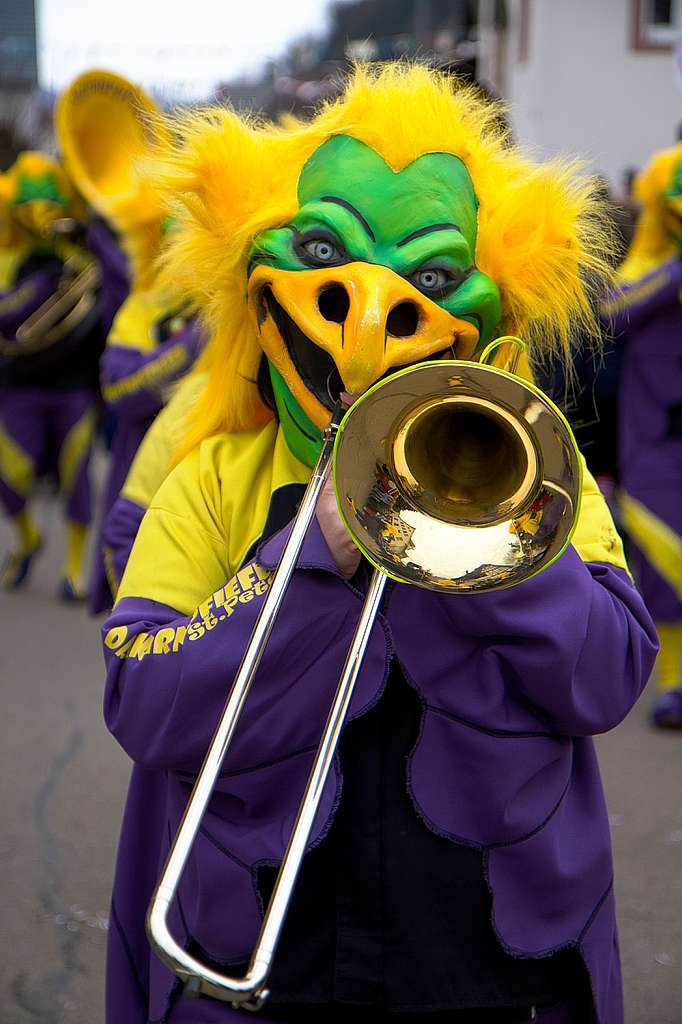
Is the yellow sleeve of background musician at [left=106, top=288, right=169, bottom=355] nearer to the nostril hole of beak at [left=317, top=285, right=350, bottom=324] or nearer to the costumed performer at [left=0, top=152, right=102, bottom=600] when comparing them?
the costumed performer at [left=0, top=152, right=102, bottom=600]

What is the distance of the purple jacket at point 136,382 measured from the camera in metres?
4.29

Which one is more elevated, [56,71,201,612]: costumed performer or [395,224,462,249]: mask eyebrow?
[395,224,462,249]: mask eyebrow

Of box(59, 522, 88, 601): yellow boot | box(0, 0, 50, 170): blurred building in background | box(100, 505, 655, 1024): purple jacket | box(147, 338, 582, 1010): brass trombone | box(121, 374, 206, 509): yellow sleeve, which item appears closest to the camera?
box(147, 338, 582, 1010): brass trombone

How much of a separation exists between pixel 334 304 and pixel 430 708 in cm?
55

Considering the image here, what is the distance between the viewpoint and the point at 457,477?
5.57 ft

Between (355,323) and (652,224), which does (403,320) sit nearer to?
(355,323)

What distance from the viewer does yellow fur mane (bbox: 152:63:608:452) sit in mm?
1769

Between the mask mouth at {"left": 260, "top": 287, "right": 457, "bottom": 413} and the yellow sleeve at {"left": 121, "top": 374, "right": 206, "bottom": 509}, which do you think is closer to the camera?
the mask mouth at {"left": 260, "top": 287, "right": 457, "bottom": 413}

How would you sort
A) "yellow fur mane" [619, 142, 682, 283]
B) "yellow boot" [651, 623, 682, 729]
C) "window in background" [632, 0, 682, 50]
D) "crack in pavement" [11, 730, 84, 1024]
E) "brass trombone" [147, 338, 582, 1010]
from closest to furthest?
"brass trombone" [147, 338, 582, 1010]
"crack in pavement" [11, 730, 84, 1024]
"yellow fur mane" [619, 142, 682, 283]
"yellow boot" [651, 623, 682, 729]
"window in background" [632, 0, 682, 50]

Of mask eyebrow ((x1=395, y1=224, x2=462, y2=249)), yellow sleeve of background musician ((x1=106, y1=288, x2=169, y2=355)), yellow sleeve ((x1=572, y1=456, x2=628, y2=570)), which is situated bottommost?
yellow sleeve of background musician ((x1=106, y1=288, x2=169, y2=355))

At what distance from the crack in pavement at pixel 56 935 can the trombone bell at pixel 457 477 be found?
2058 mm

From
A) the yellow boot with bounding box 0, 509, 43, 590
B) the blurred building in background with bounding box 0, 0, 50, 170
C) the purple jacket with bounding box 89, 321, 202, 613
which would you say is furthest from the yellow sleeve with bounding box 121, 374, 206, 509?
the blurred building in background with bounding box 0, 0, 50, 170

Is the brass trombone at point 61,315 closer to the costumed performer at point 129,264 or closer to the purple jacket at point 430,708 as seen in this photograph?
the costumed performer at point 129,264

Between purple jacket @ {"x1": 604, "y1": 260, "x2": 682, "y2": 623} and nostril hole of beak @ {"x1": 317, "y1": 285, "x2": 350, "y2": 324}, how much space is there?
3285mm
